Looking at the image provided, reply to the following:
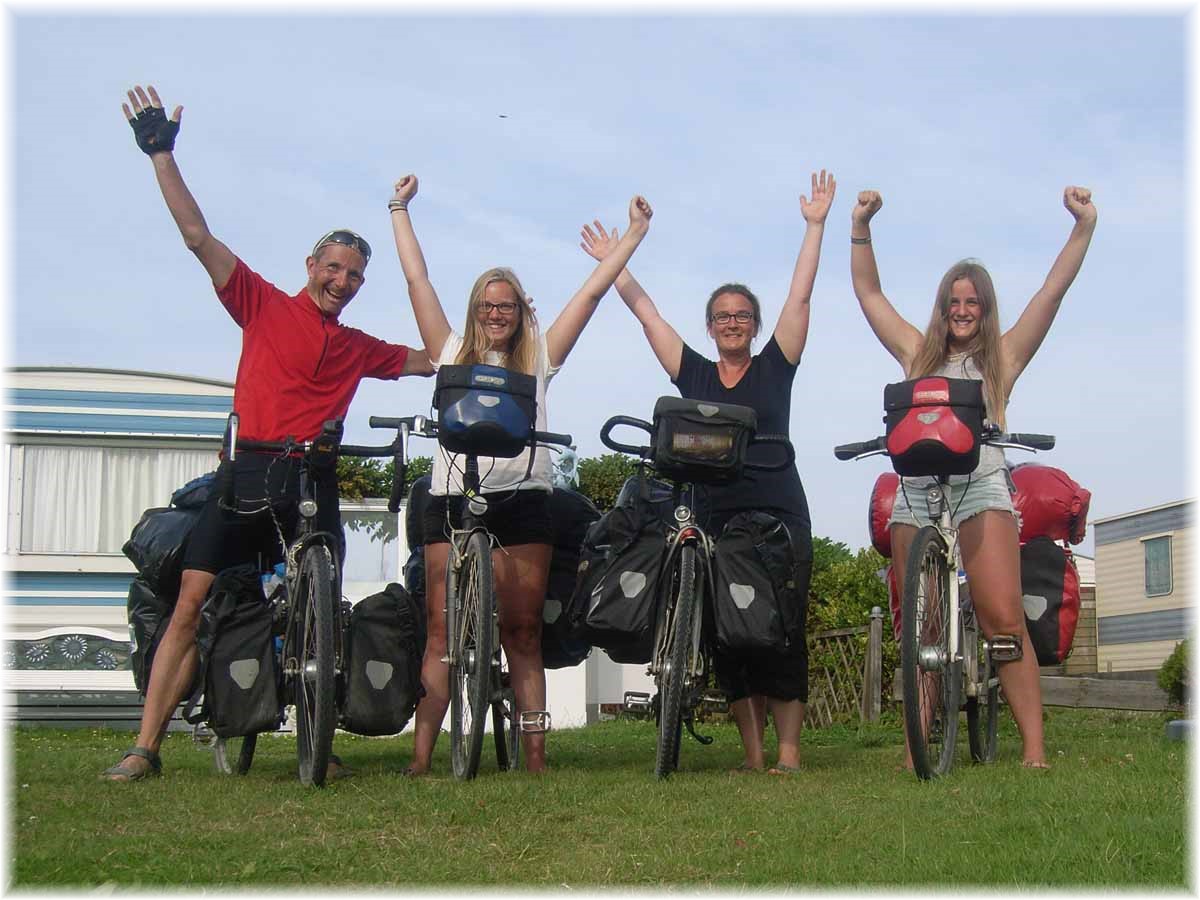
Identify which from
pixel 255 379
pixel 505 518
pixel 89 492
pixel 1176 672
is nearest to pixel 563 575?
pixel 505 518

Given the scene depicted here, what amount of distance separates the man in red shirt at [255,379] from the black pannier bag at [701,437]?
1382mm

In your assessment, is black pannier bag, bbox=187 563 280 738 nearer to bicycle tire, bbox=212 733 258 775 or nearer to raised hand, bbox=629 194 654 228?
bicycle tire, bbox=212 733 258 775

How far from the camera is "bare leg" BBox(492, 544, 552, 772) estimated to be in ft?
19.5

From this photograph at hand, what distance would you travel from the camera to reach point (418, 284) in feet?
20.9

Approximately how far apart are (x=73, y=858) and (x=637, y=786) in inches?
78.6

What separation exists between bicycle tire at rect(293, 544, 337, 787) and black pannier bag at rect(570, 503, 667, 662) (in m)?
0.98

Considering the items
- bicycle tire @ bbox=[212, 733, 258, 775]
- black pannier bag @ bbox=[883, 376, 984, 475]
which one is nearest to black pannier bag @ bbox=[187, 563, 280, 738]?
bicycle tire @ bbox=[212, 733, 258, 775]

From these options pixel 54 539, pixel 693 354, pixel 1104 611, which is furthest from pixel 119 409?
pixel 1104 611

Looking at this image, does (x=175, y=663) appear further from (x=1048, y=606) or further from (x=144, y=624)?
(x=1048, y=606)

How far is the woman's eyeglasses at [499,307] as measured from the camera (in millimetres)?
6082

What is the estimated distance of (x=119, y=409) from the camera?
46.3 feet

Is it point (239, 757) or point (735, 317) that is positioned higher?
point (735, 317)

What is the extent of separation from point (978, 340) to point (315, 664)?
2901mm

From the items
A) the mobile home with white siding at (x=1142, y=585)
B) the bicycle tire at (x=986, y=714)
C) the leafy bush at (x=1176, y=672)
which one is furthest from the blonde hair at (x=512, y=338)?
the mobile home with white siding at (x=1142, y=585)
